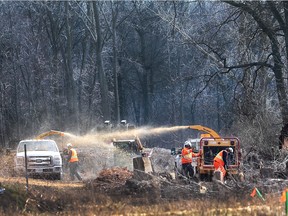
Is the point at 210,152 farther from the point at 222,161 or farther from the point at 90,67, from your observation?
the point at 90,67

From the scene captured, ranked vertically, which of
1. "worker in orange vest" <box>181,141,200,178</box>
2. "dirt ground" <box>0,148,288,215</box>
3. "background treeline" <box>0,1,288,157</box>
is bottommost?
"dirt ground" <box>0,148,288,215</box>

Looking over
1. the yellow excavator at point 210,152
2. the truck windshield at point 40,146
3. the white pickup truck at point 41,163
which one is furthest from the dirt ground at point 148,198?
the truck windshield at point 40,146

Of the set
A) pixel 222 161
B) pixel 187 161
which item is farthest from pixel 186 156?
pixel 222 161

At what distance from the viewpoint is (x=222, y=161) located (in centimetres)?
2134

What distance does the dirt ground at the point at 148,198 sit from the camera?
574 inches

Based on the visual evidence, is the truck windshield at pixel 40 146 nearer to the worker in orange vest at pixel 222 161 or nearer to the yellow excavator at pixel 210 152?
the yellow excavator at pixel 210 152

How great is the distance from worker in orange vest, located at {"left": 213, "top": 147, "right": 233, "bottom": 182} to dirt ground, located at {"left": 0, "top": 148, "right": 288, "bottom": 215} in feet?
3.32

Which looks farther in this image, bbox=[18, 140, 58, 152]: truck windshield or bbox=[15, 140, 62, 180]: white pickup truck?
bbox=[18, 140, 58, 152]: truck windshield

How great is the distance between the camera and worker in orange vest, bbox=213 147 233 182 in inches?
823

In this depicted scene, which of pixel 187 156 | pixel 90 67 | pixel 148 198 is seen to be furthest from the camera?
pixel 90 67

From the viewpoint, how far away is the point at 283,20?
2634 cm

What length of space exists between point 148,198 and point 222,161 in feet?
12.7

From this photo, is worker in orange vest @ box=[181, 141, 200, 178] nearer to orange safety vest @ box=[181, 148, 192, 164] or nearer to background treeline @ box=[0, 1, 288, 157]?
orange safety vest @ box=[181, 148, 192, 164]

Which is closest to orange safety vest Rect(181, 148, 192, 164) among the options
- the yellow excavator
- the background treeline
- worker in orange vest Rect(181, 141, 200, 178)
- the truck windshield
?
worker in orange vest Rect(181, 141, 200, 178)
